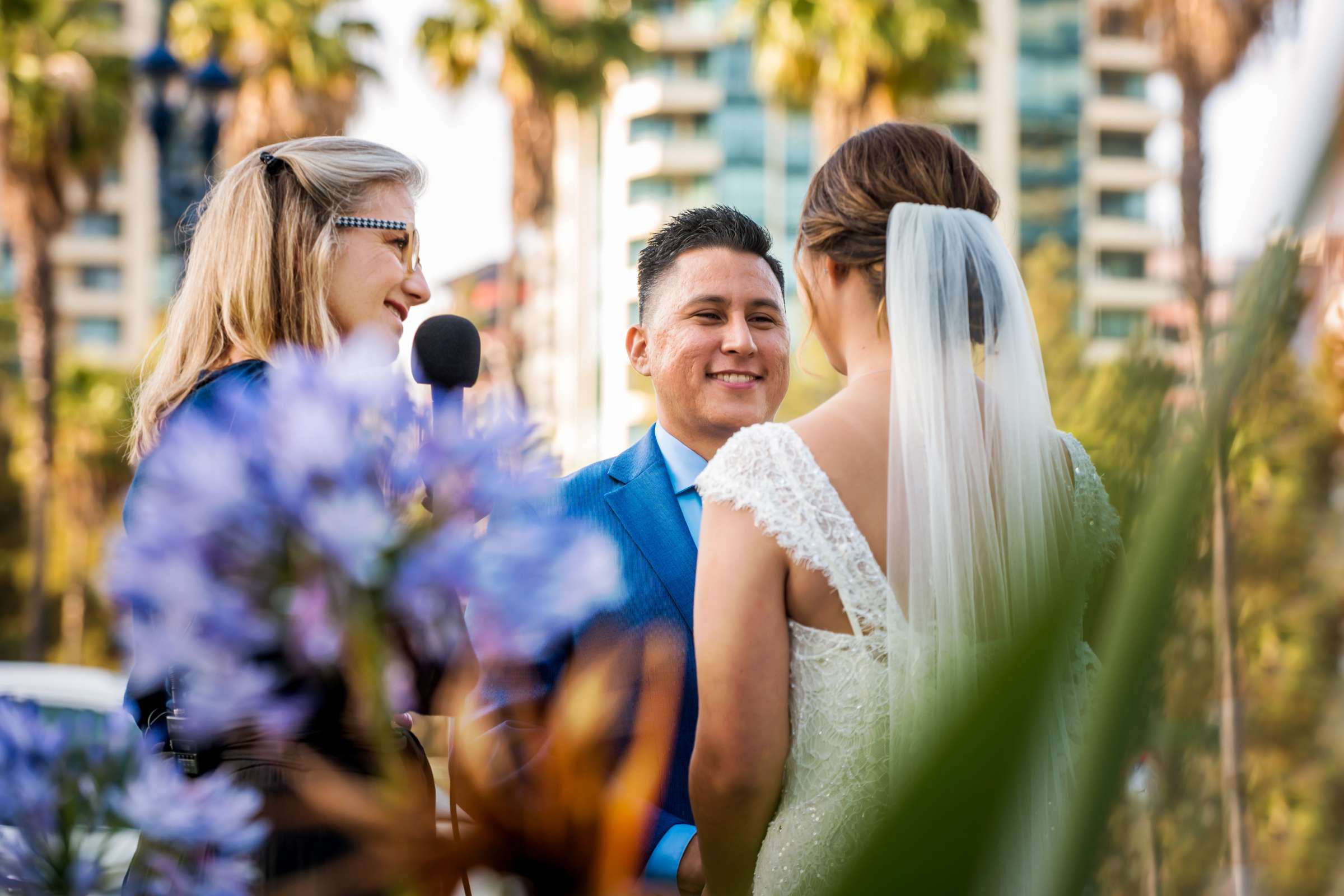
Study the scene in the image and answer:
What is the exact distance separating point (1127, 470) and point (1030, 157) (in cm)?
6719

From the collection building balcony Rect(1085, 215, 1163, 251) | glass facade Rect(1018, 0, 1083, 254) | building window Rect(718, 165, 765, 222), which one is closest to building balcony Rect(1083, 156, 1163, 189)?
glass facade Rect(1018, 0, 1083, 254)

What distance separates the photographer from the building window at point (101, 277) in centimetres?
6328

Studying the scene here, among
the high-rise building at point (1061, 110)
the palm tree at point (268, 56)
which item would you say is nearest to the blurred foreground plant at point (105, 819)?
the palm tree at point (268, 56)

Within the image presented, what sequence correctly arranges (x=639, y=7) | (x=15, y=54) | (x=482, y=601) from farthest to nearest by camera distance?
(x=639, y=7) → (x=15, y=54) → (x=482, y=601)

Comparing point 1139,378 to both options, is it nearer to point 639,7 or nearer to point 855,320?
point 855,320

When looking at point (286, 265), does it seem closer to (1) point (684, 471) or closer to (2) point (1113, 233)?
(1) point (684, 471)

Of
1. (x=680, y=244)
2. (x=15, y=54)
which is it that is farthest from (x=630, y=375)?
(x=680, y=244)

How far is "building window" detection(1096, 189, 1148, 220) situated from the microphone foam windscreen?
64.2 metres

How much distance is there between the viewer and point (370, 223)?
69.8 inches

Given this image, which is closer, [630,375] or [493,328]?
[493,328]

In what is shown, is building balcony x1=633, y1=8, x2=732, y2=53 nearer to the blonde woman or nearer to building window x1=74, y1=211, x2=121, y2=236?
building window x1=74, y1=211, x2=121, y2=236

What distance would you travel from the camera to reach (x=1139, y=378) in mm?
288

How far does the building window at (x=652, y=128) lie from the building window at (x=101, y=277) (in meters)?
26.9

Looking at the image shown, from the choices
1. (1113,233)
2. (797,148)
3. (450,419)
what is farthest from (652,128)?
(450,419)
